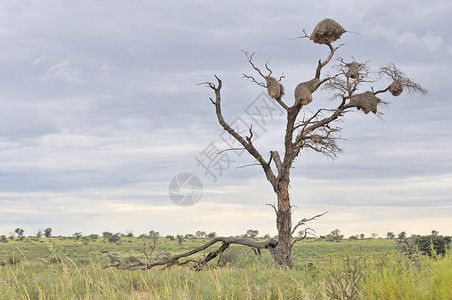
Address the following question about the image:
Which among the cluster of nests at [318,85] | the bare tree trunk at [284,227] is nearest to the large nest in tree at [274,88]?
the cluster of nests at [318,85]

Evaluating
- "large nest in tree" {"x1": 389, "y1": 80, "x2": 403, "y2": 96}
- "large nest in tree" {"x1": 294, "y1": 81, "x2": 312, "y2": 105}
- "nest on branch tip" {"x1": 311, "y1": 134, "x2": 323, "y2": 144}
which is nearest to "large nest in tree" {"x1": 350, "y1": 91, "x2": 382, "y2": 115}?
"large nest in tree" {"x1": 389, "y1": 80, "x2": 403, "y2": 96}

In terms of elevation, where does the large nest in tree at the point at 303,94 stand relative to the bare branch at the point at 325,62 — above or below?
below

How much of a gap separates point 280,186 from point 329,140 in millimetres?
2825

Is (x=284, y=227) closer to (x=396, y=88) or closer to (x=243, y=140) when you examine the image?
(x=243, y=140)

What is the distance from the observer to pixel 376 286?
5.53 metres

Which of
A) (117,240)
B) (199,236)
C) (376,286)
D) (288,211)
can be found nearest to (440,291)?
(376,286)

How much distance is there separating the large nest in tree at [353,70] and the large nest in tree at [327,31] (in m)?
1.59

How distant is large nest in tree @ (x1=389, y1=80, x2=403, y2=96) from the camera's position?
1616cm

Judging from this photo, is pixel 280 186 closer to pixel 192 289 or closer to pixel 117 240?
pixel 192 289

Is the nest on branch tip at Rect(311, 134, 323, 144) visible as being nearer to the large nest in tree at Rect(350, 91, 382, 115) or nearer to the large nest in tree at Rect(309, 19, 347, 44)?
the large nest in tree at Rect(350, 91, 382, 115)

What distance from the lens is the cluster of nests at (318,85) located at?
590 inches

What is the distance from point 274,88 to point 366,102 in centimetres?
348

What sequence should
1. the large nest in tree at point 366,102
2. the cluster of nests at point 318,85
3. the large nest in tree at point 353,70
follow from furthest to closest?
the large nest in tree at point 353,70 → the large nest in tree at point 366,102 → the cluster of nests at point 318,85

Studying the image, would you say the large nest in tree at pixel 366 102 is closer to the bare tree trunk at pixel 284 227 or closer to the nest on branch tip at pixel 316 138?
the nest on branch tip at pixel 316 138
